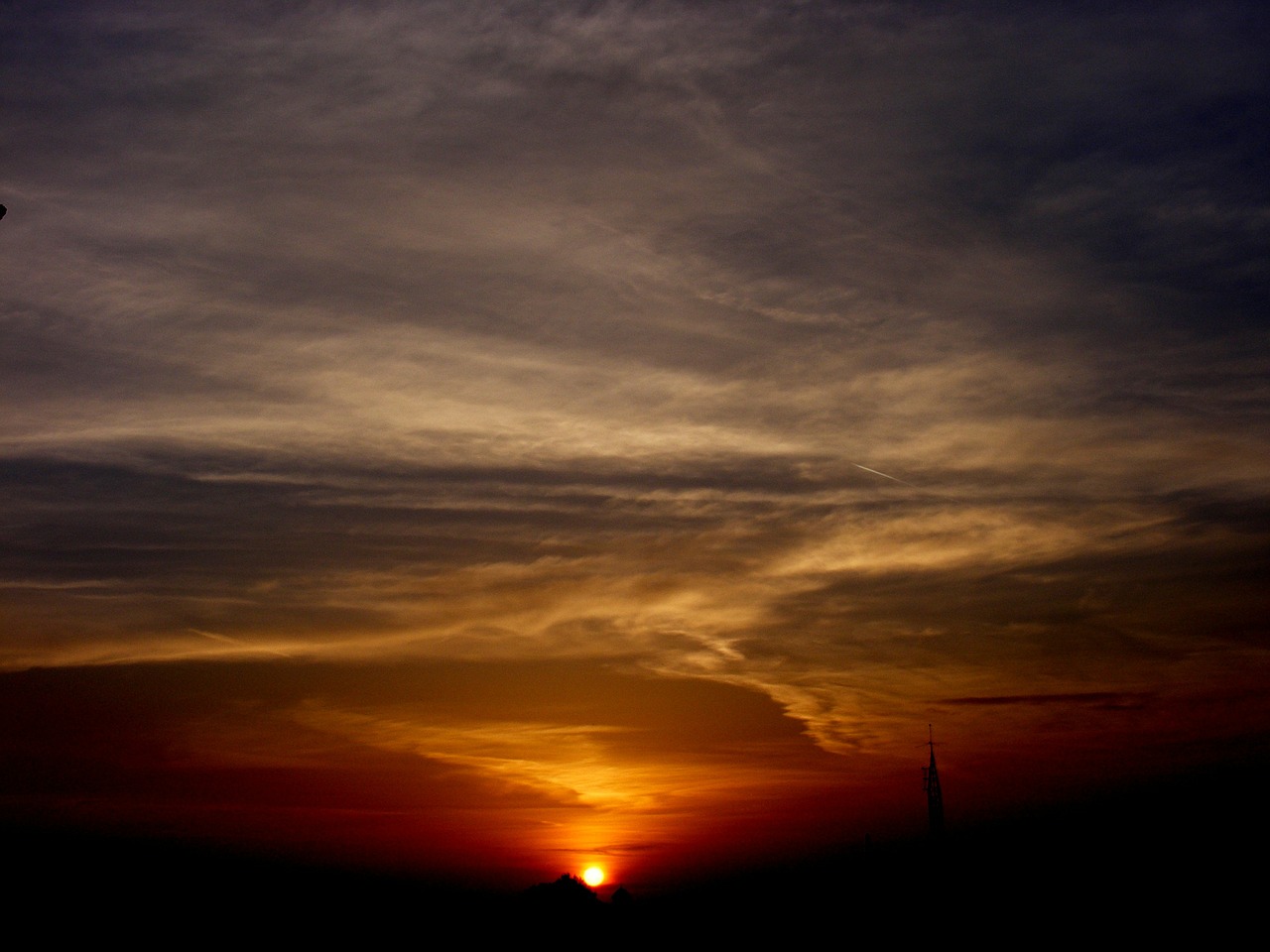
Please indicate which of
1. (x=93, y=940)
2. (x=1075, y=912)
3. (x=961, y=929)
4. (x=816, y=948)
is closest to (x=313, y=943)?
(x=93, y=940)

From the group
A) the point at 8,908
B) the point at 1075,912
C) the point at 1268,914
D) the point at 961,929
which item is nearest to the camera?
the point at 1268,914

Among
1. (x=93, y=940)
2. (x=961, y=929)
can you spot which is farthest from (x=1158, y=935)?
(x=93, y=940)

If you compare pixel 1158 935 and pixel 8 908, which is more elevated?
pixel 8 908

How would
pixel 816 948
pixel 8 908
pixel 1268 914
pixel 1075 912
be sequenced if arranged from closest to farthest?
pixel 1268 914, pixel 8 908, pixel 1075 912, pixel 816 948

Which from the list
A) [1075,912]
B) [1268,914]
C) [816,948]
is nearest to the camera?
[1268,914]

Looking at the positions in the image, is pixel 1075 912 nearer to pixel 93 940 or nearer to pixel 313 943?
pixel 313 943

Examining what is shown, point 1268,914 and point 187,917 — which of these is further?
point 187,917

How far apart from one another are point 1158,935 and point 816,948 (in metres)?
62.7

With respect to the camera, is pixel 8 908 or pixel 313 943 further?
pixel 313 943

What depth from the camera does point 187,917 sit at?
174 meters

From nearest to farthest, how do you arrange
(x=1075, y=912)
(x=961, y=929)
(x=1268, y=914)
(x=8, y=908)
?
(x=1268, y=914) < (x=8, y=908) < (x=1075, y=912) < (x=961, y=929)

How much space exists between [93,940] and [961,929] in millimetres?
134590

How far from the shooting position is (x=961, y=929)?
173250mm

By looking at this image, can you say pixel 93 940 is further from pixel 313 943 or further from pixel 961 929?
pixel 961 929
